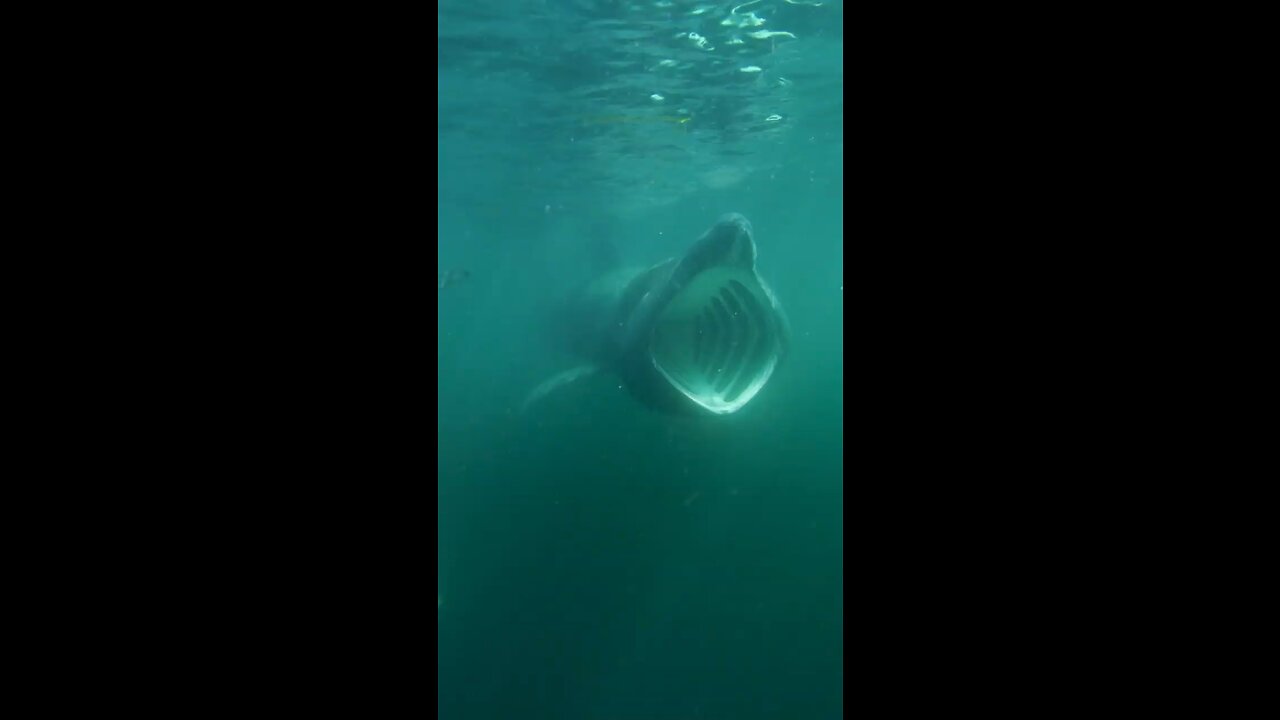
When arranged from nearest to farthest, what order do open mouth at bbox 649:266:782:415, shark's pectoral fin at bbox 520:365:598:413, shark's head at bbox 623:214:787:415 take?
shark's head at bbox 623:214:787:415 → open mouth at bbox 649:266:782:415 → shark's pectoral fin at bbox 520:365:598:413

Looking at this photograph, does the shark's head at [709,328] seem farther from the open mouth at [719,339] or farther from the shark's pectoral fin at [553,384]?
the shark's pectoral fin at [553,384]

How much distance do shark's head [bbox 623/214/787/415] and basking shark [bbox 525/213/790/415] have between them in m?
0.01

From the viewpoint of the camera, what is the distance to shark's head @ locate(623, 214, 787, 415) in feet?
25.8

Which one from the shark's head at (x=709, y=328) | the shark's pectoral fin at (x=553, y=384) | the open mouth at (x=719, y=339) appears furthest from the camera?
the shark's pectoral fin at (x=553, y=384)

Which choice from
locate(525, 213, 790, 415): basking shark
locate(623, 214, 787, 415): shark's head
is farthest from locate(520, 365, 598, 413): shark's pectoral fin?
locate(623, 214, 787, 415): shark's head

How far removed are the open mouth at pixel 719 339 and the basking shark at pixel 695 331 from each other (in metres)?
0.01

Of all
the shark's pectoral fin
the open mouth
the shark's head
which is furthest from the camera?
the shark's pectoral fin

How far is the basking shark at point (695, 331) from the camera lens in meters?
7.88

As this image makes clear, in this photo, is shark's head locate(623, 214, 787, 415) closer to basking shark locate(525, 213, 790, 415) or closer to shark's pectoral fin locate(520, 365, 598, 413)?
basking shark locate(525, 213, 790, 415)

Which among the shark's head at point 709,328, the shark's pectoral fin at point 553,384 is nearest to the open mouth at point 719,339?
the shark's head at point 709,328

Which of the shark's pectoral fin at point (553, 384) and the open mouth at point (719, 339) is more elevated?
the open mouth at point (719, 339)
